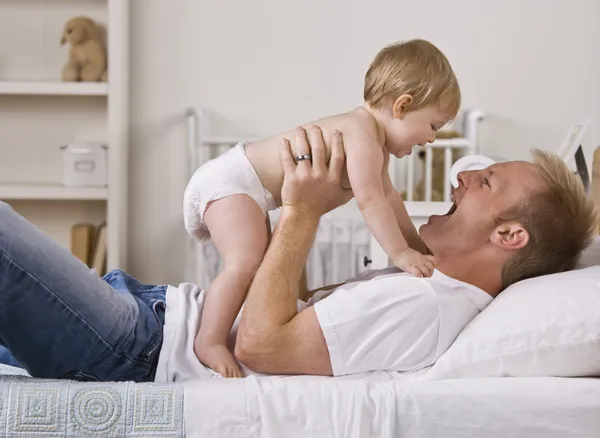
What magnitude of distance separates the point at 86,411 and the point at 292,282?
402 mm

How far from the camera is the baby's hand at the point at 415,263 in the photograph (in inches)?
56.0

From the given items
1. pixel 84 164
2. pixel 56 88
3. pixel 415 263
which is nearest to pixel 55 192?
pixel 84 164

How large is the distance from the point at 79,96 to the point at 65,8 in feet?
1.17

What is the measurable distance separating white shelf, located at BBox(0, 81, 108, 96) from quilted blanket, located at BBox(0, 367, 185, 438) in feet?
7.03

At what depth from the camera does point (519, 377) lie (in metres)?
1.27

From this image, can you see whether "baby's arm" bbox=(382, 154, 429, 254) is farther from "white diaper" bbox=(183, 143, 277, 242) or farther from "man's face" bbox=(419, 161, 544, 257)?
"white diaper" bbox=(183, 143, 277, 242)

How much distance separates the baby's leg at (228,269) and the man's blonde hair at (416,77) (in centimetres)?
34

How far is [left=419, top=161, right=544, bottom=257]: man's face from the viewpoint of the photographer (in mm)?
1468

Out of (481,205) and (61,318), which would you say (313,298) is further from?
(61,318)

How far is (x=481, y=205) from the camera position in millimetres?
1492

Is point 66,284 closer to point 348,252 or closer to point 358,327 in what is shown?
point 358,327

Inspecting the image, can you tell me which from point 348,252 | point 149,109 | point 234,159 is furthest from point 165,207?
point 234,159

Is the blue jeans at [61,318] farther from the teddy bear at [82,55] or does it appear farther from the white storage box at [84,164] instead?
the teddy bear at [82,55]

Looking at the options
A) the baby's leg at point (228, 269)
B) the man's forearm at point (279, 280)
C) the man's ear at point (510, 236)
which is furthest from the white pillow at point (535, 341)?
the baby's leg at point (228, 269)
